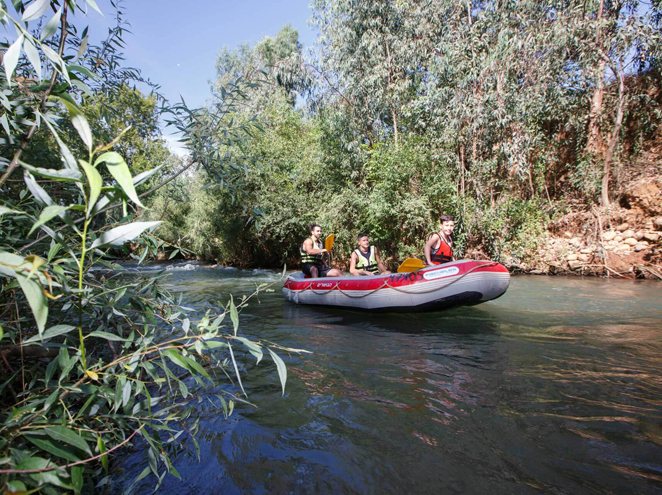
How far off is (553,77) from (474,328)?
28.1 feet

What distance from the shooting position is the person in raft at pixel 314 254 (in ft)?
25.8

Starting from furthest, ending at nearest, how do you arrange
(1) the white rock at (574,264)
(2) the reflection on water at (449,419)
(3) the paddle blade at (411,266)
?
(1) the white rock at (574,264) < (3) the paddle blade at (411,266) < (2) the reflection on water at (449,419)

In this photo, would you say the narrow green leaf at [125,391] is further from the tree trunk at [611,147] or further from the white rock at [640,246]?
the tree trunk at [611,147]

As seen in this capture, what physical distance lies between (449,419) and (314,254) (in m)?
5.55

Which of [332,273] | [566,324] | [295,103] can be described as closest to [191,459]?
[566,324]

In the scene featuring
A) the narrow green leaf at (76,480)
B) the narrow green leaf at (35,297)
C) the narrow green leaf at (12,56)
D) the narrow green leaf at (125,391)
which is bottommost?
the narrow green leaf at (76,480)

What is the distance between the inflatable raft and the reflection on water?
1.91ft

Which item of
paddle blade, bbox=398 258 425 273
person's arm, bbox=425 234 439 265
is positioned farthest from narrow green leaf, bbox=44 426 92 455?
person's arm, bbox=425 234 439 265

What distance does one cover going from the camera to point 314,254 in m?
8.02

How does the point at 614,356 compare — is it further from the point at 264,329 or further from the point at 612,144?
the point at 612,144

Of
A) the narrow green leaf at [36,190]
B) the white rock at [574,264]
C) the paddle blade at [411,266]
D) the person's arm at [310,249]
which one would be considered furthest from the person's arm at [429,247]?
the white rock at [574,264]

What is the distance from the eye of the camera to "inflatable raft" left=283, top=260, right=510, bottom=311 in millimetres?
5234

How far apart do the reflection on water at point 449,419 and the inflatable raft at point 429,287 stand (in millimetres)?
582

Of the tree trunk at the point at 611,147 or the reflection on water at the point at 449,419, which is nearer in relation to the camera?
the reflection on water at the point at 449,419
